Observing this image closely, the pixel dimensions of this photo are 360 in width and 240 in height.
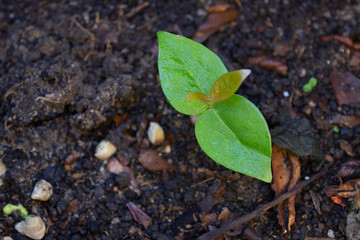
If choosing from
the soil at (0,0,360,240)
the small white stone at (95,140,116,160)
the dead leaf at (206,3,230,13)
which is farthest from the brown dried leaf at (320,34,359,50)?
the small white stone at (95,140,116,160)

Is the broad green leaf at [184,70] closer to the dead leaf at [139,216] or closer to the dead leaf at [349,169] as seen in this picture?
the dead leaf at [139,216]

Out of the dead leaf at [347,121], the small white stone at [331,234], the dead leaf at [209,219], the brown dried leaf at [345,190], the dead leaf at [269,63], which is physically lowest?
the small white stone at [331,234]

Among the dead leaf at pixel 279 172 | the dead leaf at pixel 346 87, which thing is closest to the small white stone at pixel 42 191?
the dead leaf at pixel 279 172

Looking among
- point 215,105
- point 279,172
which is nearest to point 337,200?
point 279,172

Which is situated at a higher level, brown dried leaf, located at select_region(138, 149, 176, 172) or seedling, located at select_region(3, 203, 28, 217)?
seedling, located at select_region(3, 203, 28, 217)

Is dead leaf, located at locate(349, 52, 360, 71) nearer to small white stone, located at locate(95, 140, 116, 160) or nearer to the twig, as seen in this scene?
the twig

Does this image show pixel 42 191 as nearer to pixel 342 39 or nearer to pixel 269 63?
pixel 269 63
